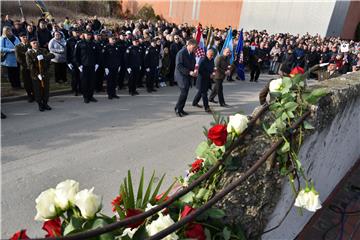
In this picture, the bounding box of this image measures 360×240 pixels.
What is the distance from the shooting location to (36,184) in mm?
A: 5078

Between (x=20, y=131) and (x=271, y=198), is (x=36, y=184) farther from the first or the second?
(x=271, y=198)

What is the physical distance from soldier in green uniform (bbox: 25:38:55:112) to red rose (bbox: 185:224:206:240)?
24.4 feet

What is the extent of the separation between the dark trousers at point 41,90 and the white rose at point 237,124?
23.5 ft

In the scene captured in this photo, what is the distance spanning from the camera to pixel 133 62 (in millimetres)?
10688

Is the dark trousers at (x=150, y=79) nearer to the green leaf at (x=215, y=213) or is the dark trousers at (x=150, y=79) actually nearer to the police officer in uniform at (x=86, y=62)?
the police officer in uniform at (x=86, y=62)

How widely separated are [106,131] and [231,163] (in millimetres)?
5715

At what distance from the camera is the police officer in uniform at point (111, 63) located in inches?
390

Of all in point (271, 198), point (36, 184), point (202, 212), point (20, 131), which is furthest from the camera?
point (20, 131)

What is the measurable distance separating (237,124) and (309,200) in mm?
638

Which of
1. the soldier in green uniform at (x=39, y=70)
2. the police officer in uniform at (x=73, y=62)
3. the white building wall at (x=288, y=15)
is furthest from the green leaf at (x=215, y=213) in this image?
the white building wall at (x=288, y=15)

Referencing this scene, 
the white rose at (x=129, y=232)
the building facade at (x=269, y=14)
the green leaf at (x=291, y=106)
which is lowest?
the white rose at (x=129, y=232)

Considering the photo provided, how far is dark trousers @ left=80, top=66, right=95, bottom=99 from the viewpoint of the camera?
362 inches

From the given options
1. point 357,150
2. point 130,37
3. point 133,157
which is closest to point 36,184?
point 133,157

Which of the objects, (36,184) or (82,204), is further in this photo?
(36,184)
